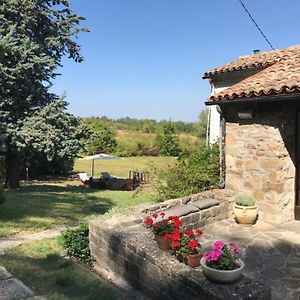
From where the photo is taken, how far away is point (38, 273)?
5961 mm

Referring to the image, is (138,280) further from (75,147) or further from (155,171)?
(75,147)

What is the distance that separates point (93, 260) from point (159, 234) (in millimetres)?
1773

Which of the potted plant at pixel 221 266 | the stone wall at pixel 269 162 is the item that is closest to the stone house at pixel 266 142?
the stone wall at pixel 269 162

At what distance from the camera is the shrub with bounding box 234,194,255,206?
7.66 metres

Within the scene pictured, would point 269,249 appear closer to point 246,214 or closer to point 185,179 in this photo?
point 246,214

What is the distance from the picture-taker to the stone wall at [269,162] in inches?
299

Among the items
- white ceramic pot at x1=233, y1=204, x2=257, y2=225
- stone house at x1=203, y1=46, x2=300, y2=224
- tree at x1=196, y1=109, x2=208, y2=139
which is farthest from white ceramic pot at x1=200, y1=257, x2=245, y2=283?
tree at x1=196, y1=109, x2=208, y2=139

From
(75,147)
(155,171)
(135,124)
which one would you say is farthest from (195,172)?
(135,124)

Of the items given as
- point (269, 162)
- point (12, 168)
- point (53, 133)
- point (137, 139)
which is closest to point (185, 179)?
point (269, 162)

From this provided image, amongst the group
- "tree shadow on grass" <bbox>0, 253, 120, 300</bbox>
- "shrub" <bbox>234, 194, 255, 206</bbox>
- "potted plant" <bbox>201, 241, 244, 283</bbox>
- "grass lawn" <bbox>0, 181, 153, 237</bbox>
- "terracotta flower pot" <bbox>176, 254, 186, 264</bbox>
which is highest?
"shrub" <bbox>234, 194, 255, 206</bbox>

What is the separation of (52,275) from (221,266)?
300 cm

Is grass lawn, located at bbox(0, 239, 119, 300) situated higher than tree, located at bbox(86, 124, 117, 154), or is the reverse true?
tree, located at bbox(86, 124, 117, 154)

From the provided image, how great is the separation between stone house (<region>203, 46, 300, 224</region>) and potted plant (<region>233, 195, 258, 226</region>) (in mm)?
285

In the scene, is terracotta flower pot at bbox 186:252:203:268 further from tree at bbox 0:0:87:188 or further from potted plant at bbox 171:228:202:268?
tree at bbox 0:0:87:188
